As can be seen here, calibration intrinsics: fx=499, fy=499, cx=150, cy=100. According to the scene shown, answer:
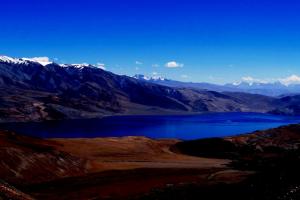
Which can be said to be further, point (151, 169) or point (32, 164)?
point (151, 169)

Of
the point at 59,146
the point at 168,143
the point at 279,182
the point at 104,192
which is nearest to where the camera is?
the point at 279,182

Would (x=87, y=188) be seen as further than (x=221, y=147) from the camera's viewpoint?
No

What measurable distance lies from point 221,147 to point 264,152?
27.7 ft

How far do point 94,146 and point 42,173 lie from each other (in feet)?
92.6

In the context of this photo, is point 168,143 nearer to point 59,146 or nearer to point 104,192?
point 59,146

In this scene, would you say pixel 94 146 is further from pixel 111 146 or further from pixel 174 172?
pixel 174 172

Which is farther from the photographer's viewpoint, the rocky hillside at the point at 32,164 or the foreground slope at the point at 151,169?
the rocky hillside at the point at 32,164

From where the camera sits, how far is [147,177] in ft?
187

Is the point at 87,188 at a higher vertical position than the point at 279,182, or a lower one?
lower

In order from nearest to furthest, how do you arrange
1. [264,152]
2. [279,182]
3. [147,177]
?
[279,182]
[147,177]
[264,152]

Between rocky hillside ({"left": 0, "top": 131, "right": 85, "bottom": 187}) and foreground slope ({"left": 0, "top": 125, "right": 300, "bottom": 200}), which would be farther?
rocky hillside ({"left": 0, "top": 131, "right": 85, "bottom": 187})

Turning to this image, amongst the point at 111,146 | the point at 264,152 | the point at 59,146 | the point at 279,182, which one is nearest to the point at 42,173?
the point at 59,146

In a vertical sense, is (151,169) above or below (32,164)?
below

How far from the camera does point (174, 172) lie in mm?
60906
